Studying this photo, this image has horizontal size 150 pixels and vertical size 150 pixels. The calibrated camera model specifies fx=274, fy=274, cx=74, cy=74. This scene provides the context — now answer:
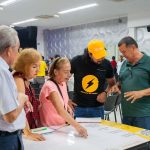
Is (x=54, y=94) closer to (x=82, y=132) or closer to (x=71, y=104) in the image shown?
(x=82, y=132)

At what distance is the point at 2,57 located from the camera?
137 centimetres

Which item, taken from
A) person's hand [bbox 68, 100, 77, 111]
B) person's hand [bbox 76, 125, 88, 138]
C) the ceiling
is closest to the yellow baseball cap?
person's hand [bbox 68, 100, 77, 111]

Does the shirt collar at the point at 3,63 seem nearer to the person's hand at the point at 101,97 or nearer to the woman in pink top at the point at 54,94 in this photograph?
the woman in pink top at the point at 54,94

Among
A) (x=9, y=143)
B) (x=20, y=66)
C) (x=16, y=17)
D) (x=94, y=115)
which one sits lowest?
(x=94, y=115)

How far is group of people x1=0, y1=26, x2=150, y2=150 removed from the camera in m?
1.36

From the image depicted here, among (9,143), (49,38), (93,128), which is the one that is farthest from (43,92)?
(49,38)

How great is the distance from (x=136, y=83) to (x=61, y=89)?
71 cm

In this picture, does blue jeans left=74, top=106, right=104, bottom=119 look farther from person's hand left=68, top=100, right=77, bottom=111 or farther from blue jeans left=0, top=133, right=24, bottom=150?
blue jeans left=0, top=133, right=24, bottom=150

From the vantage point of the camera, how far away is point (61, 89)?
7.10 feet

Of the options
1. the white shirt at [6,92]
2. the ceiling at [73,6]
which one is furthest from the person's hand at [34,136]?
the ceiling at [73,6]

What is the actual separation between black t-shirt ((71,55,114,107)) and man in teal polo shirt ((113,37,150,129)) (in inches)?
10.3

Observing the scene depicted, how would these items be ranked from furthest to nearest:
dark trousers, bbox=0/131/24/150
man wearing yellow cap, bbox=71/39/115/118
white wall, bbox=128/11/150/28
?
white wall, bbox=128/11/150/28 < man wearing yellow cap, bbox=71/39/115/118 < dark trousers, bbox=0/131/24/150

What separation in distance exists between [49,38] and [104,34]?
411 cm

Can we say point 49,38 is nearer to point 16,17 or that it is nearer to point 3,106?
point 16,17
